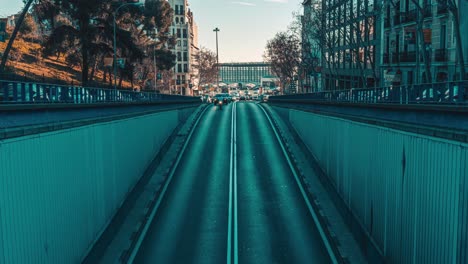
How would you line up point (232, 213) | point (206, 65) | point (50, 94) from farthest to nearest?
point (206, 65) → point (232, 213) → point (50, 94)

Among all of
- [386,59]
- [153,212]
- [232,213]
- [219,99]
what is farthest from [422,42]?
[219,99]

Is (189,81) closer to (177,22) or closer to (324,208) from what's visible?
(177,22)

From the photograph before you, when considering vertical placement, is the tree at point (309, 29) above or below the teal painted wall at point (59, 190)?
above

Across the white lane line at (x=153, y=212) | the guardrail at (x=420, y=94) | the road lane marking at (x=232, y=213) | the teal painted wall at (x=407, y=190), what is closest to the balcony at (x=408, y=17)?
the guardrail at (x=420, y=94)

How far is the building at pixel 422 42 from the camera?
3843cm

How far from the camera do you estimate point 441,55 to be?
44.1m

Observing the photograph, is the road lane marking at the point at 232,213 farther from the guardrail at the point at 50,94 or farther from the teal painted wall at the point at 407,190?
the guardrail at the point at 50,94

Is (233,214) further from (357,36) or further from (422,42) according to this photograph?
(357,36)

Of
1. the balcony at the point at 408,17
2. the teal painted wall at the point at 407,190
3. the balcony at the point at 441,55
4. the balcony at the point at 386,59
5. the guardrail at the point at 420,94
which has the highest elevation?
the balcony at the point at 408,17

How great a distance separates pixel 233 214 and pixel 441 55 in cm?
2727

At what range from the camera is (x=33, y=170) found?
1272 cm

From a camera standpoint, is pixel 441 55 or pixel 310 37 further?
pixel 310 37

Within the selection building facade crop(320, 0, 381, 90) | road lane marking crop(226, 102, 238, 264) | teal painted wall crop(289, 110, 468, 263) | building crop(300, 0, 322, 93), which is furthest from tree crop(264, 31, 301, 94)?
teal painted wall crop(289, 110, 468, 263)

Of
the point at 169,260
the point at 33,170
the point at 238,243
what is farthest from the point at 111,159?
the point at 33,170
